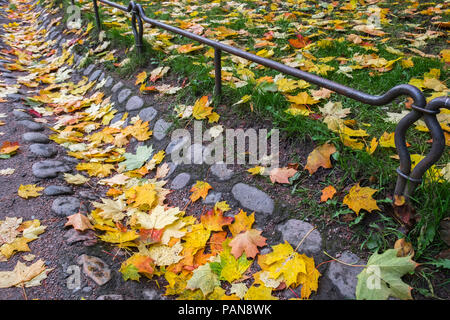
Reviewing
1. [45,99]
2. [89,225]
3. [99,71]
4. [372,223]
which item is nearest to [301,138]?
[372,223]

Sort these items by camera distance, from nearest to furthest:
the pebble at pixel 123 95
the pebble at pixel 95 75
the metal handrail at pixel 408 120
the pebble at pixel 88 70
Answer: the metal handrail at pixel 408 120
the pebble at pixel 123 95
the pebble at pixel 95 75
the pebble at pixel 88 70

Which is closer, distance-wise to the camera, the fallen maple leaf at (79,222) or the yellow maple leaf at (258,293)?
the yellow maple leaf at (258,293)

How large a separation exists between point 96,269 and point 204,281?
0.55 m

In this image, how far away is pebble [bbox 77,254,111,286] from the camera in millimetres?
1495

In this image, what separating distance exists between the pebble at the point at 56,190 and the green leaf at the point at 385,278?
184 cm

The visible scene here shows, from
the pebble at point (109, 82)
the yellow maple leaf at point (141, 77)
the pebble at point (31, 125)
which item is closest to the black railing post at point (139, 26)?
→ the yellow maple leaf at point (141, 77)

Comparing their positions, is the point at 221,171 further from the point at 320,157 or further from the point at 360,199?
the point at 360,199

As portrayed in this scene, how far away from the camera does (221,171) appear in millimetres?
2039

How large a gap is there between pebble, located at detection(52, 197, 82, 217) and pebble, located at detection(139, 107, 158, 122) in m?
1.00

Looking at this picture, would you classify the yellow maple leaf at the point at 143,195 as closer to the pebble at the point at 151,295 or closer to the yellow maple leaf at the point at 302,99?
the pebble at the point at 151,295

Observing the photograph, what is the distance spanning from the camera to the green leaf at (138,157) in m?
2.39

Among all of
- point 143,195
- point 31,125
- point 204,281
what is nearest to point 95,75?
point 31,125
